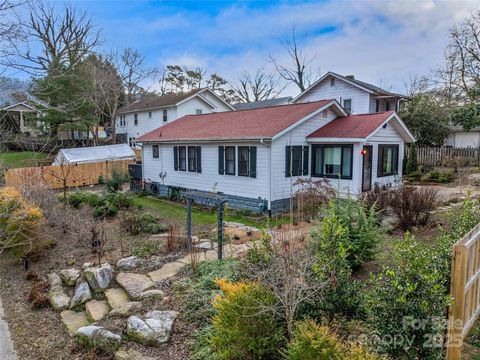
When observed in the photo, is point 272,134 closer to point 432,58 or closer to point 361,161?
point 361,161

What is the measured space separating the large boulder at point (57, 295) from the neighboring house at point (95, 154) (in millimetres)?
15857

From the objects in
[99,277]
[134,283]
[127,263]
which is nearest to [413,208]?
[134,283]

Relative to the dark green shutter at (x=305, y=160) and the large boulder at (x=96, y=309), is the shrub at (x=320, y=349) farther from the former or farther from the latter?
the dark green shutter at (x=305, y=160)

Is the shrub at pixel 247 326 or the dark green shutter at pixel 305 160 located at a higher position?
the dark green shutter at pixel 305 160

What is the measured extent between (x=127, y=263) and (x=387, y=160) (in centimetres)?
1107

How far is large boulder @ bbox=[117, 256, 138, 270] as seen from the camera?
6.47 metres

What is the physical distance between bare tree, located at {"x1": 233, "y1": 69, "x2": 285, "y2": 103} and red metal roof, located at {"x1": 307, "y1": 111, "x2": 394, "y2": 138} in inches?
1088

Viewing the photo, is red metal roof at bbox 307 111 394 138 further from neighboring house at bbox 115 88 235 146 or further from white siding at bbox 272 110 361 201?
neighboring house at bbox 115 88 235 146

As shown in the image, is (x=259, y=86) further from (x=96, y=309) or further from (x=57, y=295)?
→ (x=96, y=309)

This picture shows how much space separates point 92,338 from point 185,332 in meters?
1.21

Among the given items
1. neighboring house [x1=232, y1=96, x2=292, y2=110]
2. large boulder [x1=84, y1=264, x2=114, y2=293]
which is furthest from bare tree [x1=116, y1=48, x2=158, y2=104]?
large boulder [x1=84, y1=264, x2=114, y2=293]

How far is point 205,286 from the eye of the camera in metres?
4.95

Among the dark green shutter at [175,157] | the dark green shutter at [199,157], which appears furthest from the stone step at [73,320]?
the dark green shutter at [175,157]

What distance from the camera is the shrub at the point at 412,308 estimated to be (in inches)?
105
